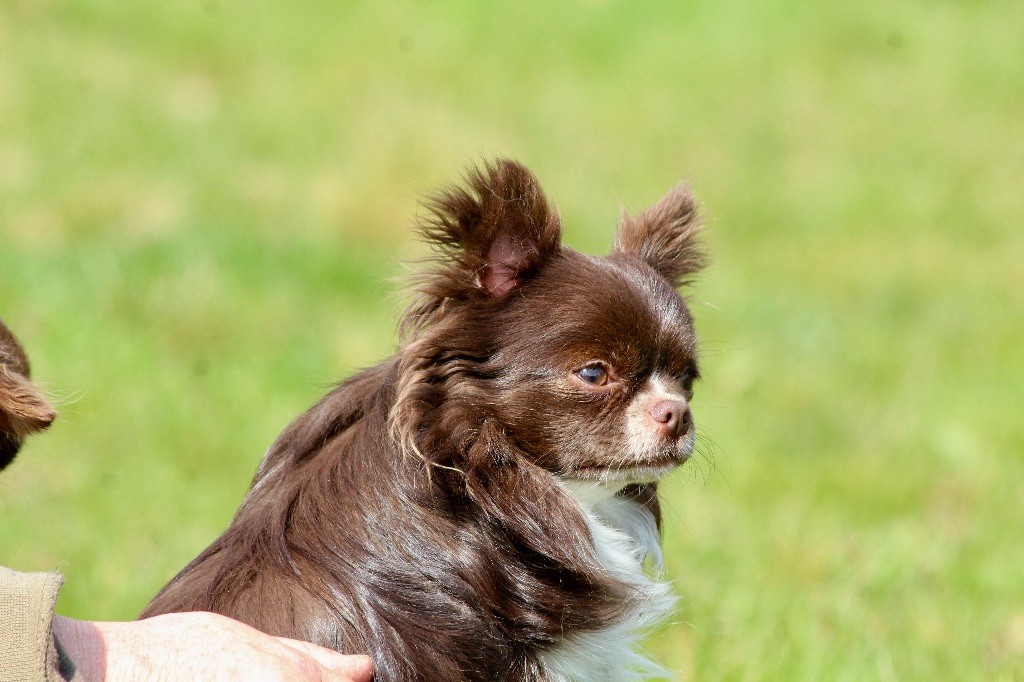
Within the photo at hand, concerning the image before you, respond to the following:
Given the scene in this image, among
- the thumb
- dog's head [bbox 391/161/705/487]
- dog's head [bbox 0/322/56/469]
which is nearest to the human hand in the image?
the thumb

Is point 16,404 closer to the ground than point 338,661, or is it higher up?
higher up

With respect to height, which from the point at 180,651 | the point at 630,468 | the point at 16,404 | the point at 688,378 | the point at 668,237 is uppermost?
the point at 668,237

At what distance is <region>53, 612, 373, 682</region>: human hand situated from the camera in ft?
8.55

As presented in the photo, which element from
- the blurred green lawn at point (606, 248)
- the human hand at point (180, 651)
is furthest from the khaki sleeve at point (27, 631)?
the blurred green lawn at point (606, 248)

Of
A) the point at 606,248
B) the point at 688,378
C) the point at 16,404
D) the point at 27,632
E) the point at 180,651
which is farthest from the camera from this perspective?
the point at 606,248

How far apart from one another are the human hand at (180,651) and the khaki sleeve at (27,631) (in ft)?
0.39

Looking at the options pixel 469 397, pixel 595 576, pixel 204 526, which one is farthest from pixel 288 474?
pixel 204 526

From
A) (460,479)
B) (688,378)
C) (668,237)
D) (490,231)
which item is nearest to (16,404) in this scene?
(460,479)

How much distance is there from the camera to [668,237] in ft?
14.0

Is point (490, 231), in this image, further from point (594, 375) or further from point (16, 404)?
point (16, 404)

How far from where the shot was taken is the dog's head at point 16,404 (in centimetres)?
295

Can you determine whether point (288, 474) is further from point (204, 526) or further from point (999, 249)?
point (999, 249)

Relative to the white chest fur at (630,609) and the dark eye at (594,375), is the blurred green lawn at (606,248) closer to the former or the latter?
the white chest fur at (630,609)

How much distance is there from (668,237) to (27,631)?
2587mm
